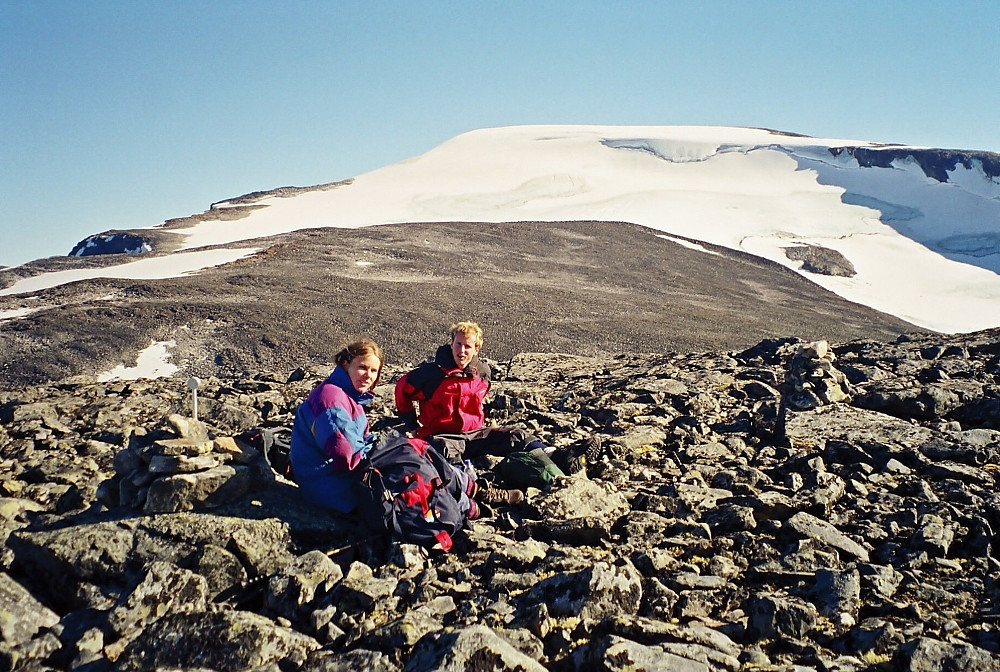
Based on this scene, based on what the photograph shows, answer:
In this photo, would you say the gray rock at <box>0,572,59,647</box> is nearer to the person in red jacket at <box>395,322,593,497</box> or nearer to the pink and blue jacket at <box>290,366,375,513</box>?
the pink and blue jacket at <box>290,366,375,513</box>

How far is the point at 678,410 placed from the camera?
831 centimetres

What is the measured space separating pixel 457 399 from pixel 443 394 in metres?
0.12

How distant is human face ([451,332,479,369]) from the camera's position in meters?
5.95

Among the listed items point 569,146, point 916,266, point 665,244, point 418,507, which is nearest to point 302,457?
point 418,507

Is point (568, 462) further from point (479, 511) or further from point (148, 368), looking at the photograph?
point (148, 368)

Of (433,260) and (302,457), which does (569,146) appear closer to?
(433,260)

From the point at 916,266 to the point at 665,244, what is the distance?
1238cm

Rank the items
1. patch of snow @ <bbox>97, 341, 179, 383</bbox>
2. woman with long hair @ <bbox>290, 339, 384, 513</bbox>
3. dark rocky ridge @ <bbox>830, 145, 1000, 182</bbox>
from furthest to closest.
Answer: dark rocky ridge @ <bbox>830, 145, 1000, 182</bbox> < patch of snow @ <bbox>97, 341, 179, 383</bbox> < woman with long hair @ <bbox>290, 339, 384, 513</bbox>

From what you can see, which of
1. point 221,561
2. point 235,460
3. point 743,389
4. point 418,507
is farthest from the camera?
point 743,389

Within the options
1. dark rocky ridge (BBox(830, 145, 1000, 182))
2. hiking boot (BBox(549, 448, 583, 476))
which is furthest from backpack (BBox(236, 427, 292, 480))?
dark rocky ridge (BBox(830, 145, 1000, 182))

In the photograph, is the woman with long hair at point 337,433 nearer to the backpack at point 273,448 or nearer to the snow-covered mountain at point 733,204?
the backpack at point 273,448

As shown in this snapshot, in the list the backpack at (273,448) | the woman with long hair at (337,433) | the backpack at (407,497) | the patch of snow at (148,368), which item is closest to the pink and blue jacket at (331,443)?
the woman with long hair at (337,433)

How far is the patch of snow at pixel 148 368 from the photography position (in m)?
13.5

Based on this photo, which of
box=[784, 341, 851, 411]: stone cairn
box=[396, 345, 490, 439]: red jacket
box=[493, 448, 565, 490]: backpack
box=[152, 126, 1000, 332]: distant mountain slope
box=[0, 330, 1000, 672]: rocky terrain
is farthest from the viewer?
box=[152, 126, 1000, 332]: distant mountain slope
